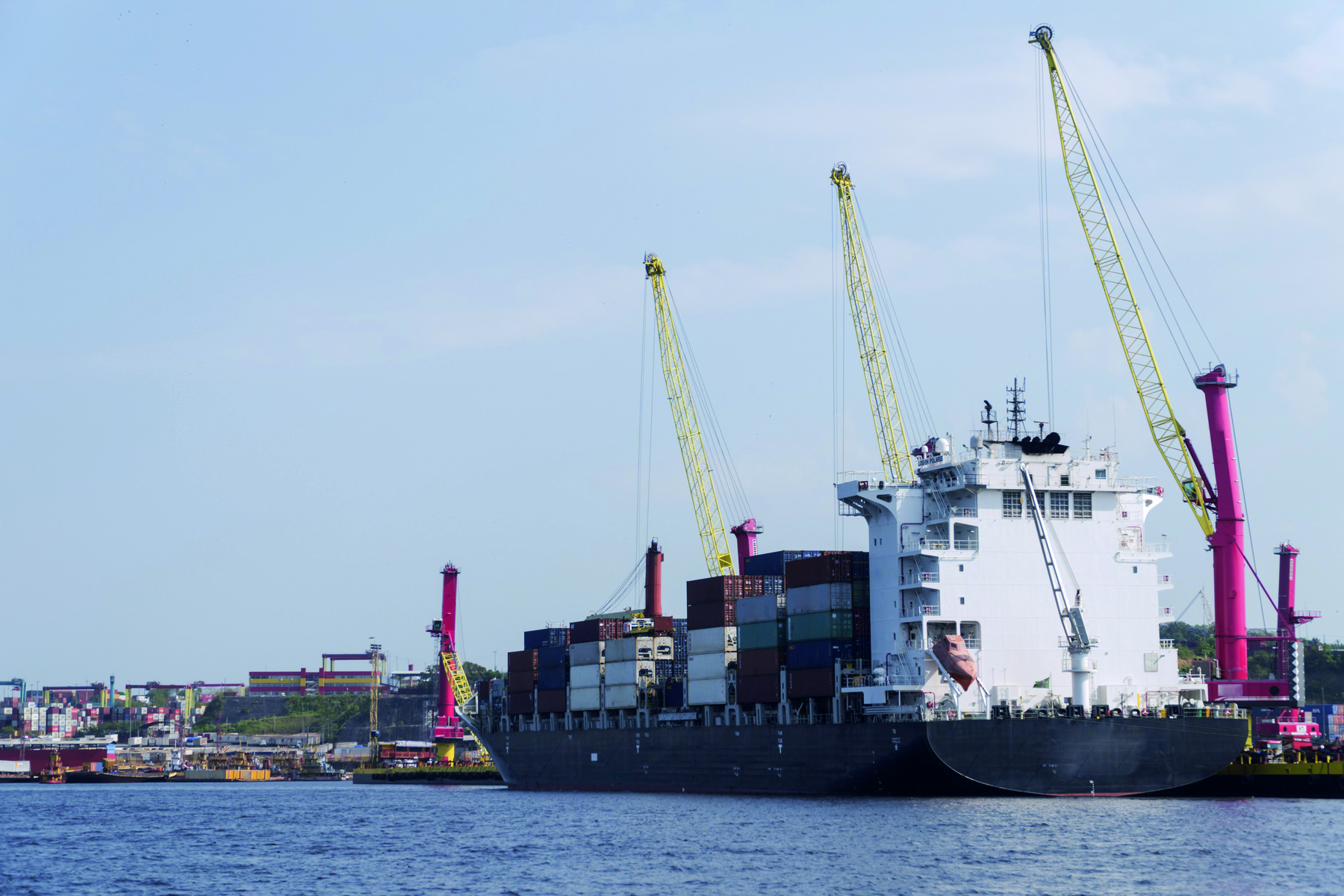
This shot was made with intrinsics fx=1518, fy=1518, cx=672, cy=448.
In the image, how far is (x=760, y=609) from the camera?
8062 centimetres

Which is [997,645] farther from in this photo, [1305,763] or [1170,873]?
[1170,873]

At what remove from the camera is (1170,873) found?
46.6m

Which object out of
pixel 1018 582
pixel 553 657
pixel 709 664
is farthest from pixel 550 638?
pixel 1018 582

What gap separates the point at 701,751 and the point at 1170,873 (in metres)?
40.5

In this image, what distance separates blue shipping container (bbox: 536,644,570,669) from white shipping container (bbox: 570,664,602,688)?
1.78 m

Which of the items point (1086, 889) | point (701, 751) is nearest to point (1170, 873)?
point (1086, 889)

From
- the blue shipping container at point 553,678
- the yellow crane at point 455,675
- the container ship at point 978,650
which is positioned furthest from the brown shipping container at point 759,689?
the yellow crane at point 455,675

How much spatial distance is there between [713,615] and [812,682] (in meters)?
11.0

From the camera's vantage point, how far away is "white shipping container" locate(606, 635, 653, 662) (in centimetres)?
9431

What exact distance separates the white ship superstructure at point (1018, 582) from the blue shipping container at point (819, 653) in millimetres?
1602

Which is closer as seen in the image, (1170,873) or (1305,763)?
(1170,873)

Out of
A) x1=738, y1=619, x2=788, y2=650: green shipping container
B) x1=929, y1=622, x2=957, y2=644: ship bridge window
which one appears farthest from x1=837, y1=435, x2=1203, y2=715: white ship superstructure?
x1=738, y1=619, x2=788, y2=650: green shipping container

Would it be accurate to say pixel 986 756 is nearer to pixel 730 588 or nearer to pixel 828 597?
pixel 828 597

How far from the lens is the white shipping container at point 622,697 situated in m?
93.0
